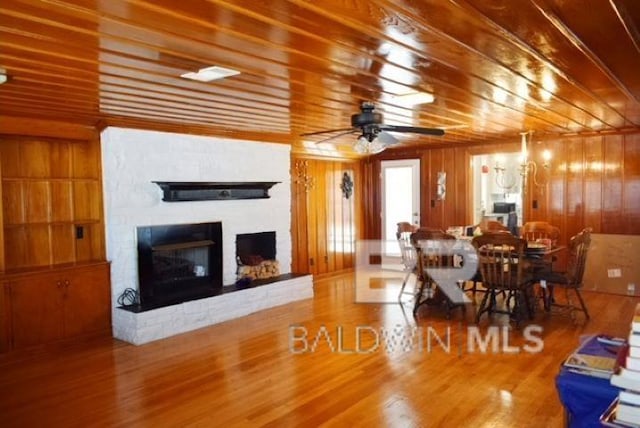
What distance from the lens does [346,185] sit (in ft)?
28.0

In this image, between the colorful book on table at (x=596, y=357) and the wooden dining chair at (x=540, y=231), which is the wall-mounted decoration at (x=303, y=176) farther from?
the colorful book on table at (x=596, y=357)

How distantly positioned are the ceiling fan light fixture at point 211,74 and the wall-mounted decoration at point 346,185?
5.35 metres

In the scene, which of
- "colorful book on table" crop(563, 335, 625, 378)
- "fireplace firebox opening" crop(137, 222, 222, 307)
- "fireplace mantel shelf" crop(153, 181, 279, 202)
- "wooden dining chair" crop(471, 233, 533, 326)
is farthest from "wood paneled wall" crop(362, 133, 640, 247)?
"colorful book on table" crop(563, 335, 625, 378)

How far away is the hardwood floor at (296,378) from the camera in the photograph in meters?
3.19

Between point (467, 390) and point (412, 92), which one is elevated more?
point (412, 92)

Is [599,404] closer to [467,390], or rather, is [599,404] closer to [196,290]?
[467,390]

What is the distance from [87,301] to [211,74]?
3.00 m

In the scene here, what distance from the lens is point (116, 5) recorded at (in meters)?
2.03

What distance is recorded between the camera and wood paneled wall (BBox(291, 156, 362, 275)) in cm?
762

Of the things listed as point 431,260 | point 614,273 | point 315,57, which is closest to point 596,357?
point 315,57

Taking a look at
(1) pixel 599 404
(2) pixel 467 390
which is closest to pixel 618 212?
(2) pixel 467 390

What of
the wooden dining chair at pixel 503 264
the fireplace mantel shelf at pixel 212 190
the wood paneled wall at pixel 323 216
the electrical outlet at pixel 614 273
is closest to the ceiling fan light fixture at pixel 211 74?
the fireplace mantel shelf at pixel 212 190

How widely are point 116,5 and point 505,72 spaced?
2324mm

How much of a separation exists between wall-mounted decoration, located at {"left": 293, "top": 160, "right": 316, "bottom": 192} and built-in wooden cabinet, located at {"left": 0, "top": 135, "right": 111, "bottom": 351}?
3158 mm
